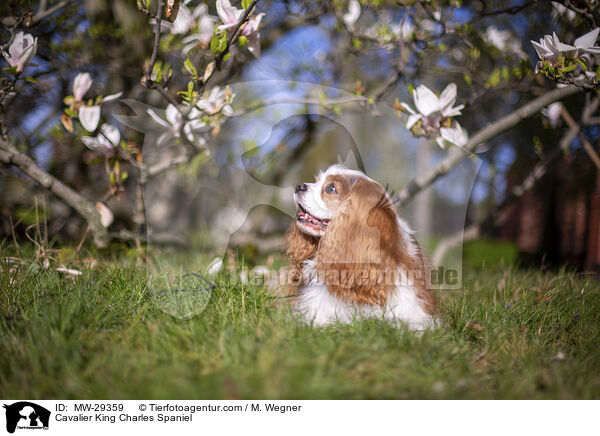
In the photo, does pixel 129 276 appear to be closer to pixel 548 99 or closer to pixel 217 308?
pixel 217 308

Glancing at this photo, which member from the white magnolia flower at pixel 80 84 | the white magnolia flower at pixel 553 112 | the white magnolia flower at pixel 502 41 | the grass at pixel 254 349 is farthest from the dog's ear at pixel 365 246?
the white magnolia flower at pixel 502 41

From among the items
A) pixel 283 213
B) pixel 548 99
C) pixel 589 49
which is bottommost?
pixel 283 213

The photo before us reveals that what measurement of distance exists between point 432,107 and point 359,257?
0.98 metres

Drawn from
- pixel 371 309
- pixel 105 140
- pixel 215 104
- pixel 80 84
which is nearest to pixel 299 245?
pixel 371 309

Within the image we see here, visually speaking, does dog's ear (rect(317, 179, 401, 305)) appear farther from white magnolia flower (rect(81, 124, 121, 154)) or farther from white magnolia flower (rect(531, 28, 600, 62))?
white magnolia flower (rect(81, 124, 121, 154))

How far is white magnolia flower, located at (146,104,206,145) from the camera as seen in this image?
2225 mm

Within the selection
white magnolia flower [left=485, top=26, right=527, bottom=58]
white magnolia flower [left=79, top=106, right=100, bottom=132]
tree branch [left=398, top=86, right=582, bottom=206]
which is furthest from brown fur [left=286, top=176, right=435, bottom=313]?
white magnolia flower [left=485, top=26, right=527, bottom=58]

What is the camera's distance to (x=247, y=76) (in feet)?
8.79

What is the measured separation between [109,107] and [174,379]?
8.27ft

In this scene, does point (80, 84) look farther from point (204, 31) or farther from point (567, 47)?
point (567, 47)

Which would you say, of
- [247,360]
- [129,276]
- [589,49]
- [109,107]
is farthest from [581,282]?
[109,107]

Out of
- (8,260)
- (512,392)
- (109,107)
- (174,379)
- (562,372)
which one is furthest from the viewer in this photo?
(109,107)
